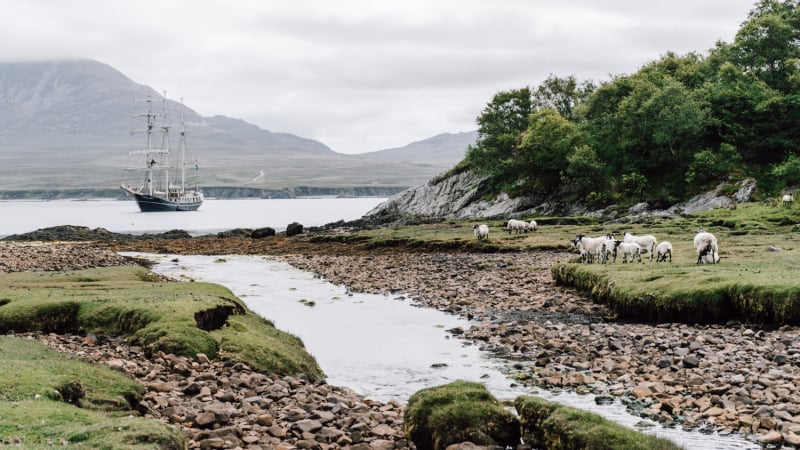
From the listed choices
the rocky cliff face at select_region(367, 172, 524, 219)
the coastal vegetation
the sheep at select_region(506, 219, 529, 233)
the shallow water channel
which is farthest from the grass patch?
the rocky cliff face at select_region(367, 172, 524, 219)

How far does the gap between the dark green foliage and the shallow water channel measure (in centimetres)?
261

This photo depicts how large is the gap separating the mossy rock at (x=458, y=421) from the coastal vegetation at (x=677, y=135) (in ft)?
246

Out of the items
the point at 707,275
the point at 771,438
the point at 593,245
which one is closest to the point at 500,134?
the point at 593,245

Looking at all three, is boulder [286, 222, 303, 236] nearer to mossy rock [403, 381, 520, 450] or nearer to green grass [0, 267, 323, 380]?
green grass [0, 267, 323, 380]

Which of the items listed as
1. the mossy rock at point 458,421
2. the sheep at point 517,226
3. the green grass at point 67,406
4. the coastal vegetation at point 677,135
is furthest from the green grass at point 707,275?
the coastal vegetation at point 677,135

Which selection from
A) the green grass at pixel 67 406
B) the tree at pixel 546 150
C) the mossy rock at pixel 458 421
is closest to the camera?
the green grass at pixel 67 406

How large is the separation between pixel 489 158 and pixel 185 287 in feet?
306

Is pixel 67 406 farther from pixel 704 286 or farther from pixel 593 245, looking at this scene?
pixel 593 245

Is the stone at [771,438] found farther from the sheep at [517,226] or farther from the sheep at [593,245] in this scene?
the sheep at [517,226]

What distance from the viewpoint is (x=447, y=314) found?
30.2m

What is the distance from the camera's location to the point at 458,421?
12.4 metres

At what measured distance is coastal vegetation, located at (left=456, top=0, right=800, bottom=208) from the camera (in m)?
86.5

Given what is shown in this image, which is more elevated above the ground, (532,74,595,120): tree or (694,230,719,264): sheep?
(532,74,595,120): tree

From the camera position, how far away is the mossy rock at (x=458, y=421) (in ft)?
40.0
